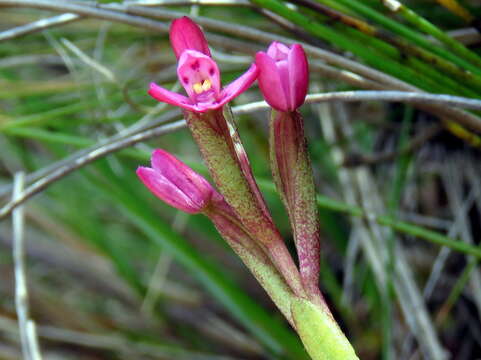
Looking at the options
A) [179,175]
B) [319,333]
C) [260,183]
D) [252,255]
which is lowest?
[319,333]

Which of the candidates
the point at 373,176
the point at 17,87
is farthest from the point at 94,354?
the point at 373,176

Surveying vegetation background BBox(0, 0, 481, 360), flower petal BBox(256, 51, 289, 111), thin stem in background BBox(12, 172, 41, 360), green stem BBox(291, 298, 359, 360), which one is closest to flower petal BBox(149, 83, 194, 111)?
flower petal BBox(256, 51, 289, 111)

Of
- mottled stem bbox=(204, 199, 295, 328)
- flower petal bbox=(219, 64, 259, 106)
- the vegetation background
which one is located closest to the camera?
flower petal bbox=(219, 64, 259, 106)

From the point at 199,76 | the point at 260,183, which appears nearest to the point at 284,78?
the point at 199,76

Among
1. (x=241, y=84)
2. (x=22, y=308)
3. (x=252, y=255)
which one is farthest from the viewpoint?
(x=22, y=308)

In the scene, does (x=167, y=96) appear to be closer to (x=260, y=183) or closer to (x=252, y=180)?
(x=252, y=180)

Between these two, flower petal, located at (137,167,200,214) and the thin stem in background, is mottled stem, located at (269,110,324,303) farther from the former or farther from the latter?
the thin stem in background

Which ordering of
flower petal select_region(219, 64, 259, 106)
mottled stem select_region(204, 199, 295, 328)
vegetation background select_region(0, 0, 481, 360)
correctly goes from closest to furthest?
flower petal select_region(219, 64, 259, 106) < mottled stem select_region(204, 199, 295, 328) < vegetation background select_region(0, 0, 481, 360)

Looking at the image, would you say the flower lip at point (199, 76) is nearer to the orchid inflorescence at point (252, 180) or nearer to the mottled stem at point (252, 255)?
the orchid inflorescence at point (252, 180)
